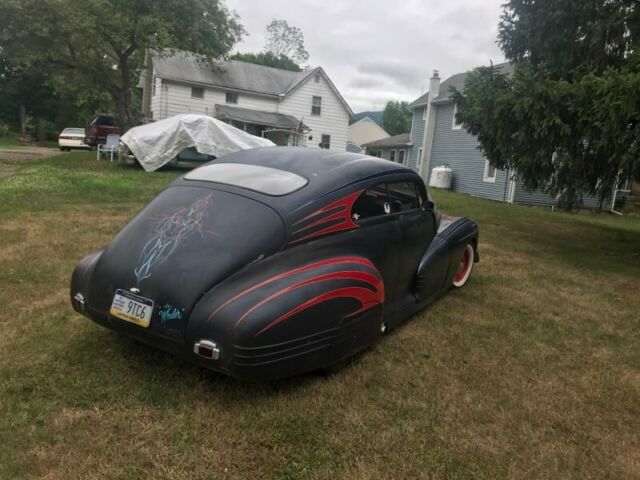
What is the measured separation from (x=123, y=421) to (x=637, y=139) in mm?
7486

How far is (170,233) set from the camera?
10.6 feet

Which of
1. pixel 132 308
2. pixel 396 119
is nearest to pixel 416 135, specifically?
pixel 132 308

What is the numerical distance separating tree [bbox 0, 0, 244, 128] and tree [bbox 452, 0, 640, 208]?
1326 cm

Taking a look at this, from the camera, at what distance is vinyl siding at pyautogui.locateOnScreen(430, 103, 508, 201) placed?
20.9 meters

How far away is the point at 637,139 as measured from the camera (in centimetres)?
701

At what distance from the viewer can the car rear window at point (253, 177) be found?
3.45 m

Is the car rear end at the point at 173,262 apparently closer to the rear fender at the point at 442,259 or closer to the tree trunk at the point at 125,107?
the rear fender at the point at 442,259

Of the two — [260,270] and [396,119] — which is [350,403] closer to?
[260,270]

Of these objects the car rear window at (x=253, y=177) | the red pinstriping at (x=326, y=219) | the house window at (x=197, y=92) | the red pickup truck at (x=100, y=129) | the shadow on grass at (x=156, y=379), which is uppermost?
the house window at (x=197, y=92)

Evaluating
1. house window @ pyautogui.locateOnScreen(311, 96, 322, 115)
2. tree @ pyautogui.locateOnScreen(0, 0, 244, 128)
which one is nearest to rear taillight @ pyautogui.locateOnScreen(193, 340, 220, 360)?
tree @ pyautogui.locateOnScreen(0, 0, 244, 128)

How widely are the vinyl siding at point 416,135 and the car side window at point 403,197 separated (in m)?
22.7

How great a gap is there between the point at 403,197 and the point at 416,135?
78.1 ft

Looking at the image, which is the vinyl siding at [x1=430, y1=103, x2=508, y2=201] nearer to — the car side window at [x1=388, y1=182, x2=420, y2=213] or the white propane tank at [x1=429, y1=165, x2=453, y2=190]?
the white propane tank at [x1=429, y1=165, x2=453, y2=190]

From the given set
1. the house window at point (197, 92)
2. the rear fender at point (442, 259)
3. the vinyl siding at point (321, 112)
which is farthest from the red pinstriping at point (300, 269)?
the vinyl siding at point (321, 112)
